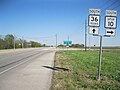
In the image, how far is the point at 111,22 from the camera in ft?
36.1

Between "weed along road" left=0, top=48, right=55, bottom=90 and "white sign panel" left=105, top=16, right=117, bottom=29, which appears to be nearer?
"weed along road" left=0, top=48, right=55, bottom=90

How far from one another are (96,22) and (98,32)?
0.49m

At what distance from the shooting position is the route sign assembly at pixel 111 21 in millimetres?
10977

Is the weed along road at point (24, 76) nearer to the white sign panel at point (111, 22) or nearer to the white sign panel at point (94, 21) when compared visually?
the white sign panel at point (94, 21)

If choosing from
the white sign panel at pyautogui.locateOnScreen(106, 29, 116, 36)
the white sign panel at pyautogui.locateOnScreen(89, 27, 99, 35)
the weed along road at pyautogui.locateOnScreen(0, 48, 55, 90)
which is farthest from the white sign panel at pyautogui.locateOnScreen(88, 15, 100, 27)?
the weed along road at pyautogui.locateOnScreen(0, 48, 55, 90)

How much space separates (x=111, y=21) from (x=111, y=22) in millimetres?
47

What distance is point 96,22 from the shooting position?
11.1 metres

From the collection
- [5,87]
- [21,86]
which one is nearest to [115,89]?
[21,86]

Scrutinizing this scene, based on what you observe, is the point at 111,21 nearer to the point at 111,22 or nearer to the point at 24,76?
the point at 111,22

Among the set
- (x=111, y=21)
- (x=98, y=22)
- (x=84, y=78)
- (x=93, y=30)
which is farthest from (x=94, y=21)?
(x=84, y=78)

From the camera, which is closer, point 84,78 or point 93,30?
point 93,30

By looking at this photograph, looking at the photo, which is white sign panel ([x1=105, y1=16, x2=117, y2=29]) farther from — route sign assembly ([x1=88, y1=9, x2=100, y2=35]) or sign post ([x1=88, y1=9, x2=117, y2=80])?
route sign assembly ([x1=88, y1=9, x2=100, y2=35])

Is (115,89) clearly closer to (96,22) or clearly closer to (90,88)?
(90,88)

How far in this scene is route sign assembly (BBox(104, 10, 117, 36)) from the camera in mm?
10977
